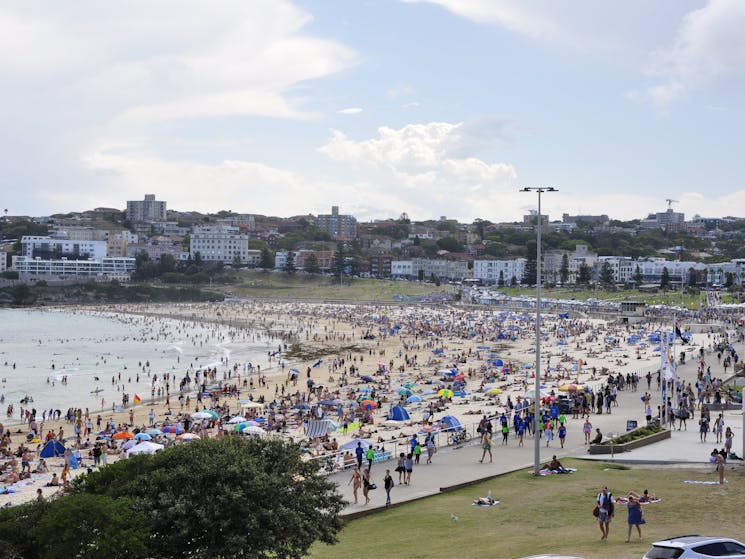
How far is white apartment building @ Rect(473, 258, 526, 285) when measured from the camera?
138 meters

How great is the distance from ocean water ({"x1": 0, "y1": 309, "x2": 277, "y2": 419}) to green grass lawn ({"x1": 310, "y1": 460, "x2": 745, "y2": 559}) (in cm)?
2568

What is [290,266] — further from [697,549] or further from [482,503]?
[697,549]

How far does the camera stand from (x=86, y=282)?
429 ft

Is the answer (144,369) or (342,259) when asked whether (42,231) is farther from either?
(144,369)

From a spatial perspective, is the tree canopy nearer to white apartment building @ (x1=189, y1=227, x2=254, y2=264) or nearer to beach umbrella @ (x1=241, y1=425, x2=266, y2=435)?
beach umbrella @ (x1=241, y1=425, x2=266, y2=435)

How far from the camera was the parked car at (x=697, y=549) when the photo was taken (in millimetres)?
8594

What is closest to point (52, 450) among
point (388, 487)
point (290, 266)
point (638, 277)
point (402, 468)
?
point (402, 468)

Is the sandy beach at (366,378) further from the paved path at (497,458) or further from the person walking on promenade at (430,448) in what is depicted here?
the person walking on promenade at (430,448)

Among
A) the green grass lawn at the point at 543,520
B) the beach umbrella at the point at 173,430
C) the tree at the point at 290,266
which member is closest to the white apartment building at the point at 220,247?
the tree at the point at 290,266

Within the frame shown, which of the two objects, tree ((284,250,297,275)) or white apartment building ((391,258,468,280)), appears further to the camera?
white apartment building ((391,258,468,280))

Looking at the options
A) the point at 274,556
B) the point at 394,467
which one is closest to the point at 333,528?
the point at 274,556

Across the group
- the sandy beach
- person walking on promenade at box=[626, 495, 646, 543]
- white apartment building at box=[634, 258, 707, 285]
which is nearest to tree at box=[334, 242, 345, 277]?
white apartment building at box=[634, 258, 707, 285]

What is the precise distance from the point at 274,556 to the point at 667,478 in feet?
28.3

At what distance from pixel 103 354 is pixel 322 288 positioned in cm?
7035
